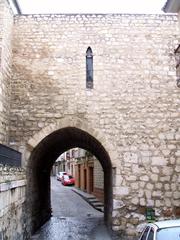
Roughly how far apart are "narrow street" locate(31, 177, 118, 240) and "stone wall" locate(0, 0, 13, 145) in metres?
3.04

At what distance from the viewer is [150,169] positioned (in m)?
9.28

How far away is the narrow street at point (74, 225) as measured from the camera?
33.9 feet

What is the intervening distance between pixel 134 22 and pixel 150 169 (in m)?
3.75

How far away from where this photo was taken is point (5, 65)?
9023mm

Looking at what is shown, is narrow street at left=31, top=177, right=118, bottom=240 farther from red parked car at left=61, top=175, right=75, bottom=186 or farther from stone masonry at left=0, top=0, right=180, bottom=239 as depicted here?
red parked car at left=61, top=175, right=75, bottom=186

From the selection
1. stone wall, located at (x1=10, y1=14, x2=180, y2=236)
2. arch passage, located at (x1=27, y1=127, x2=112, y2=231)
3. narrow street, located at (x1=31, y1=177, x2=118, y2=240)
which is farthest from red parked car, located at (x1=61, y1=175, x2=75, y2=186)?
stone wall, located at (x1=10, y1=14, x2=180, y2=236)

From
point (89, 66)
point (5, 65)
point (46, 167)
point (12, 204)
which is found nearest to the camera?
point (12, 204)

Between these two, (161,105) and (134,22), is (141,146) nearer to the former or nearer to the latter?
Result: (161,105)

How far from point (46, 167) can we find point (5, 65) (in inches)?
212

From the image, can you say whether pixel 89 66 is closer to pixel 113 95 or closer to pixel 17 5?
pixel 113 95

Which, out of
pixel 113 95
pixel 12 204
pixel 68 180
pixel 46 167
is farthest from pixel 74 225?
pixel 68 180

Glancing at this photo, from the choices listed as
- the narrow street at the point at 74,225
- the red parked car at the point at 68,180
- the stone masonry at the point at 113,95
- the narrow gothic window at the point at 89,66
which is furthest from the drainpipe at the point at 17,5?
the red parked car at the point at 68,180

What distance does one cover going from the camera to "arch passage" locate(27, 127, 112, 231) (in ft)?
32.9

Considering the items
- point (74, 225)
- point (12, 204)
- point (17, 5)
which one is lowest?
point (74, 225)
